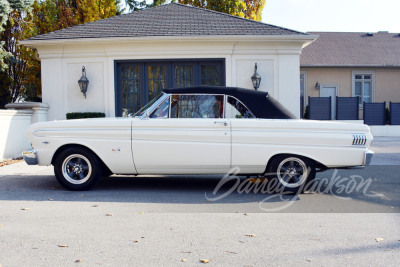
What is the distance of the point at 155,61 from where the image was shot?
1309 cm

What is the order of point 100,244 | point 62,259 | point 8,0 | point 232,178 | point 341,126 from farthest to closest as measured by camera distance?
point 8,0, point 232,178, point 341,126, point 100,244, point 62,259

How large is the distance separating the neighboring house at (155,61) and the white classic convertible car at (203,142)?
6.08 m

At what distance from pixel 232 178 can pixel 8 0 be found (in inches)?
465

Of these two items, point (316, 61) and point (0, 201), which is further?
point (316, 61)

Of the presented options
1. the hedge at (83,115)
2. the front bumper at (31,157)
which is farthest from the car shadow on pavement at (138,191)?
the hedge at (83,115)

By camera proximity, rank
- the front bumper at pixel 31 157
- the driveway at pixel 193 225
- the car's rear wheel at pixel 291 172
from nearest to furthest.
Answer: the driveway at pixel 193 225, the car's rear wheel at pixel 291 172, the front bumper at pixel 31 157

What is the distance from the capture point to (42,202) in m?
6.21

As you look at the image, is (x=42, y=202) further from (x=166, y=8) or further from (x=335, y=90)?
(x=335, y=90)

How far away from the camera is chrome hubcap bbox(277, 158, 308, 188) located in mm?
6695

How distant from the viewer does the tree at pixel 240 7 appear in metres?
21.8

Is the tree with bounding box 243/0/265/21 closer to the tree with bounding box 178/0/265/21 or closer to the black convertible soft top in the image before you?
the tree with bounding box 178/0/265/21

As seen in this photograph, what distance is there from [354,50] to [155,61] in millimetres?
14498

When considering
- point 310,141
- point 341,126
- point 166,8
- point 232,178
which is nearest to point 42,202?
point 232,178

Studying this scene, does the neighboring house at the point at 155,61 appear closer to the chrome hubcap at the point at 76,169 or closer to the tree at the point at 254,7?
the chrome hubcap at the point at 76,169
